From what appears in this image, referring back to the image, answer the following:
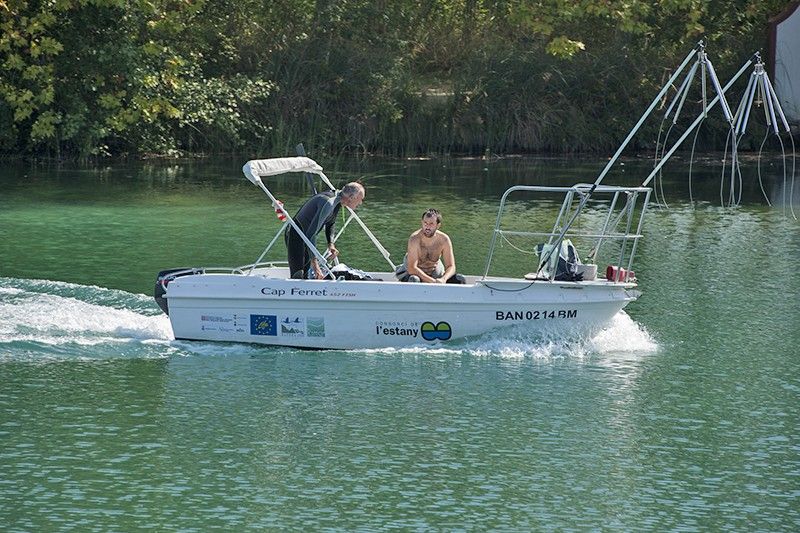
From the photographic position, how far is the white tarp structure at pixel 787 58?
3578cm

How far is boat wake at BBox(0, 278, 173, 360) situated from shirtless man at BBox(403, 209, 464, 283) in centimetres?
249

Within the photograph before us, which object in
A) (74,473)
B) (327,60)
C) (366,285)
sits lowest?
(74,473)

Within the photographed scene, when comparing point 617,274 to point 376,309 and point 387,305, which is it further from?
point 376,309

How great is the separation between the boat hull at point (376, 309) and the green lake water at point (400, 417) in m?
0.18

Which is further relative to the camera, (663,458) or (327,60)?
(327,60)

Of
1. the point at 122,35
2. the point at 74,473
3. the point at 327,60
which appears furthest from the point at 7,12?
the point at 74,473

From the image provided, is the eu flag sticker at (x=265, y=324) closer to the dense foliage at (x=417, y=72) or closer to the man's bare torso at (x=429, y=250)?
the man's bare torso at (x=429, y=250)

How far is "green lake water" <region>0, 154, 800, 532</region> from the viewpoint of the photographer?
9797 mm

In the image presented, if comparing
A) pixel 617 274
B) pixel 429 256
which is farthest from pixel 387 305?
pixel 617 274

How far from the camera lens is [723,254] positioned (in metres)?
20.8

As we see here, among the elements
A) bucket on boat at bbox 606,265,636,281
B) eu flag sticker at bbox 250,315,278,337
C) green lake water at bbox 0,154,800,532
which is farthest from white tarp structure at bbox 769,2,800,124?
eu flag sticker at bbox 250,315,278,337

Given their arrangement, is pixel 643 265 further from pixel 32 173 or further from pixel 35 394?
pixel 32 173

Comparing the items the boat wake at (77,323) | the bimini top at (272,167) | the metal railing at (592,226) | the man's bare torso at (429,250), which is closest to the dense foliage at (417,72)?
the metal railing at (592,226)

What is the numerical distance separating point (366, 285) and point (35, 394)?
3181 mm
